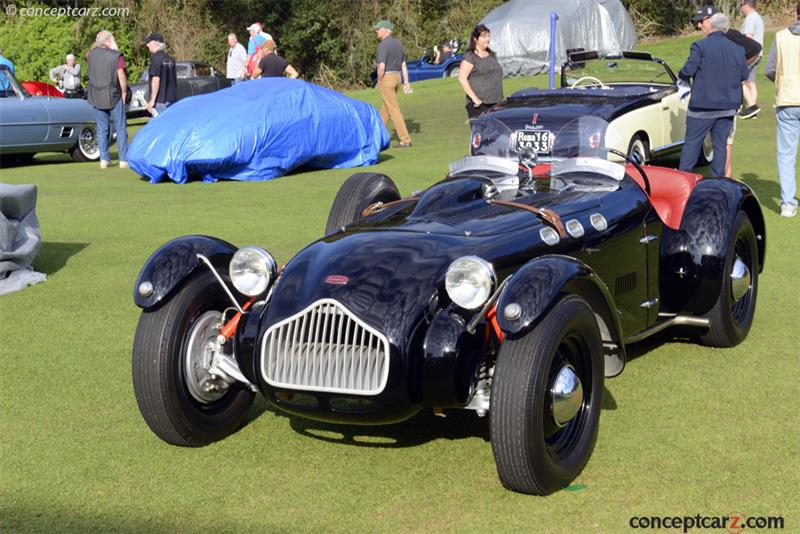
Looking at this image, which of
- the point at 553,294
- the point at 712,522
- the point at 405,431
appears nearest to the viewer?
the point at 712,522

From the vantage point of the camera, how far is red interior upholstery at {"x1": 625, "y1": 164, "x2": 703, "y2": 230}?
5.92 m

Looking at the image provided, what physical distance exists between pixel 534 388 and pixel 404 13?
3498cm

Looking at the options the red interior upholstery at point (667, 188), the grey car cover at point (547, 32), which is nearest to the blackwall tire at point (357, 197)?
the red interior upholstery at point (667, 188)

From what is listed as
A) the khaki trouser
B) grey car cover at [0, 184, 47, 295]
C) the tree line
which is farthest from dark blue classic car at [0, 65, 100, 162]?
the tree line

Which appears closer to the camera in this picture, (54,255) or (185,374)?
(185,374)

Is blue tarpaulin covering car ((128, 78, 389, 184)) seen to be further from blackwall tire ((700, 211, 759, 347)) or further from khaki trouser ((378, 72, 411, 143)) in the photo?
blackwall tire ((700, 211, 759, 347))

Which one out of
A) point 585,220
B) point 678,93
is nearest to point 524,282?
point 585,220

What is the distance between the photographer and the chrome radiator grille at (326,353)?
4121 mm

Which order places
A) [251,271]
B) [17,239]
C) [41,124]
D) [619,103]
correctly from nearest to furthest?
[251,271]
[17,239]
[619,103]
[41,124]

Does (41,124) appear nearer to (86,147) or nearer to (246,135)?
(86,147)

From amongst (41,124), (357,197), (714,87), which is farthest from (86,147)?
(357,197)

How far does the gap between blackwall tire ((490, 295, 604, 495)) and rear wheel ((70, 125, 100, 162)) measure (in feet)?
46.8

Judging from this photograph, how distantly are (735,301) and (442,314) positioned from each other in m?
2.60

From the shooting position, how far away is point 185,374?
4.64m
